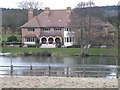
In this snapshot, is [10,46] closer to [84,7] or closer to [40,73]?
[84,7]

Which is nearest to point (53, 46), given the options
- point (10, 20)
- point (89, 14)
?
point (89, 14)

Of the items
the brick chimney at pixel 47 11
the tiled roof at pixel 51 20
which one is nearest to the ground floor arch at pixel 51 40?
the tiled roof at pixel 51 20

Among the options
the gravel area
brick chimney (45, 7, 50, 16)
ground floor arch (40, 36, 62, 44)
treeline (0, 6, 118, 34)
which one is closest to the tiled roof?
brick chimney (45, 7, 50, 16)

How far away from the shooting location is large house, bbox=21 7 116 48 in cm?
4441

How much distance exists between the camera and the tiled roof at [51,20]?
45.4m

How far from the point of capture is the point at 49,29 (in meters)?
45.7

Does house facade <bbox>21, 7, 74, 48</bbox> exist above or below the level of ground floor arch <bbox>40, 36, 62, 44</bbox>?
above

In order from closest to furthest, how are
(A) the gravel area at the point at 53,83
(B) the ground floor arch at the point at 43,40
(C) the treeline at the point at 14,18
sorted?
(A) the gravel area at the point at 53,83, (B) the ground floor arch at the point at 43,40, (C) the treeline at the point at 14,18

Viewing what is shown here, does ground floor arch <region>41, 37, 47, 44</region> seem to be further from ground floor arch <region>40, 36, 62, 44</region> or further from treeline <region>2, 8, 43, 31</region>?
treeline <region>2, 8, 43, 31</region>

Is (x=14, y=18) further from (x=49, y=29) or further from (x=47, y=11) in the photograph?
(x=49, y=29)

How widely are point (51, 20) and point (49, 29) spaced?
1517mm

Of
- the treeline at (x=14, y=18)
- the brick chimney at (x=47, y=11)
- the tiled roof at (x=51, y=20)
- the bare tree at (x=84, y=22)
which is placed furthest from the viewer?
the treeline at (x=14, y=18)

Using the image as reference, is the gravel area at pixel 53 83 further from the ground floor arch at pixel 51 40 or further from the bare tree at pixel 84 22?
the ground floor arch at pixel 51 40

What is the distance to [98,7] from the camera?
127 ft
